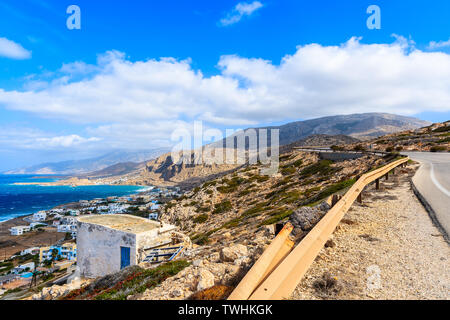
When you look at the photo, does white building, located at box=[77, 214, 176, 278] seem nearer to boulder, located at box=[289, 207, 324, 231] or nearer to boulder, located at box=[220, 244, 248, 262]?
boulder, located at box=[220, 244, 248, 262]

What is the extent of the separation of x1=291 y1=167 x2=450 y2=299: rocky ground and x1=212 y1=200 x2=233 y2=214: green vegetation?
2411 centimetres

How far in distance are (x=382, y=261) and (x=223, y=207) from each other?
27.5m

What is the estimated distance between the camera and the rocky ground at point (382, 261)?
334 cm

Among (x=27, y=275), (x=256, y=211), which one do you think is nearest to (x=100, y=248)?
(x=256, y=211)

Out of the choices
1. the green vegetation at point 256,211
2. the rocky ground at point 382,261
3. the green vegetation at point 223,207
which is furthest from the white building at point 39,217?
the rocky ground at point 382,261

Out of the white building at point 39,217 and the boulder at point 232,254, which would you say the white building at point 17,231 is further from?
the boulder at point 232,254

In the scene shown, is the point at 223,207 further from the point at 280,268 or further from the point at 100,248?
the point at 280,268

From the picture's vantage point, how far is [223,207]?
102ft

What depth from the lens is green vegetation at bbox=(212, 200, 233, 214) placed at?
30.5 meters

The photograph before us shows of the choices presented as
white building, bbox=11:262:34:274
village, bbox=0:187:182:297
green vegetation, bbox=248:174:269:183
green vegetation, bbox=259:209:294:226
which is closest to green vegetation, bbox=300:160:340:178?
green vegetation, bbox=248:174:269:183

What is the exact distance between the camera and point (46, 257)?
53688 millimetres
